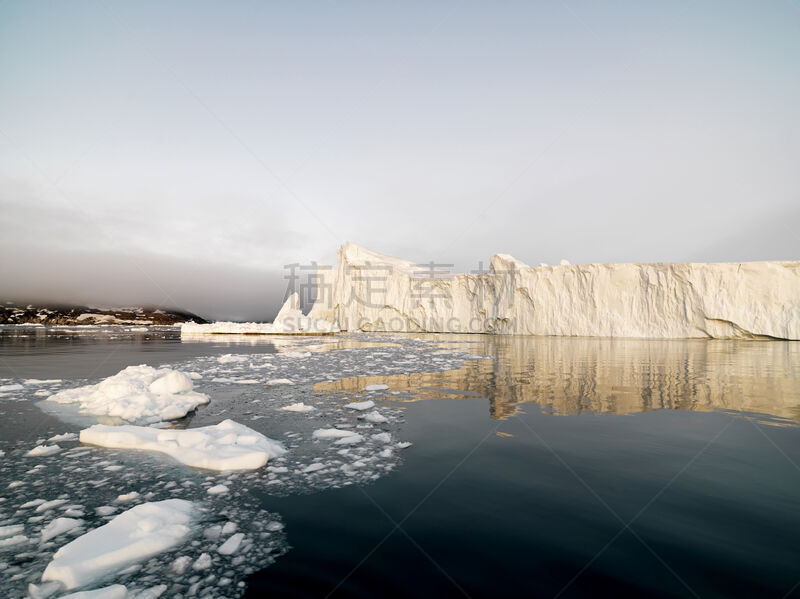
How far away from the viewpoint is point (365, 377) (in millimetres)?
7945

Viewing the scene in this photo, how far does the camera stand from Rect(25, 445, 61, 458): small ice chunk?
10.9 ft

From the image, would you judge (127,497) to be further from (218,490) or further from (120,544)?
(120,544)

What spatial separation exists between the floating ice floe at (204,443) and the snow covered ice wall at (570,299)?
28.6 metres

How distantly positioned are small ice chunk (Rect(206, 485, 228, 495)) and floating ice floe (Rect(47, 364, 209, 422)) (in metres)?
2.43

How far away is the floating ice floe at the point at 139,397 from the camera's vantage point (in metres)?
4.79

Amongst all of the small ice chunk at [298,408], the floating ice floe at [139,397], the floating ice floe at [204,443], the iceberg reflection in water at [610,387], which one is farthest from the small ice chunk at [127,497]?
the iceberg reflection in water at [610,387]

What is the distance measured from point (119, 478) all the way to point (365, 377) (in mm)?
5278

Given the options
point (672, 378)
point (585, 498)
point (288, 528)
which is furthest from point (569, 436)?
point (672, 378)

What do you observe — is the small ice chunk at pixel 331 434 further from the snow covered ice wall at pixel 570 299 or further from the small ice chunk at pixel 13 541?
the snow covered ice wall at pixel 570 299

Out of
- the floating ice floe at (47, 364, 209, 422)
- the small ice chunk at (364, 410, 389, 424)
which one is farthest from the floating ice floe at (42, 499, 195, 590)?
the floating ice floe at (47, 364, 209, 422)

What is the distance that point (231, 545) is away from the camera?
195 centimetres

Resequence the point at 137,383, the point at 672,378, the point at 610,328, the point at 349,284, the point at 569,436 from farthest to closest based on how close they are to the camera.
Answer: the point at 349,284 < the point at 610,328 < the point at 672,378 < the point at 137,383 < the point at 569,436

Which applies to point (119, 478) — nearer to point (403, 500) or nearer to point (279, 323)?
point (403, 500)

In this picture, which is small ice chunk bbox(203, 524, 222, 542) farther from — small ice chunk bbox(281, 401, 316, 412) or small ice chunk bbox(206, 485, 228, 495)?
small ice chunk bbox(281, 401, 316, 412)
